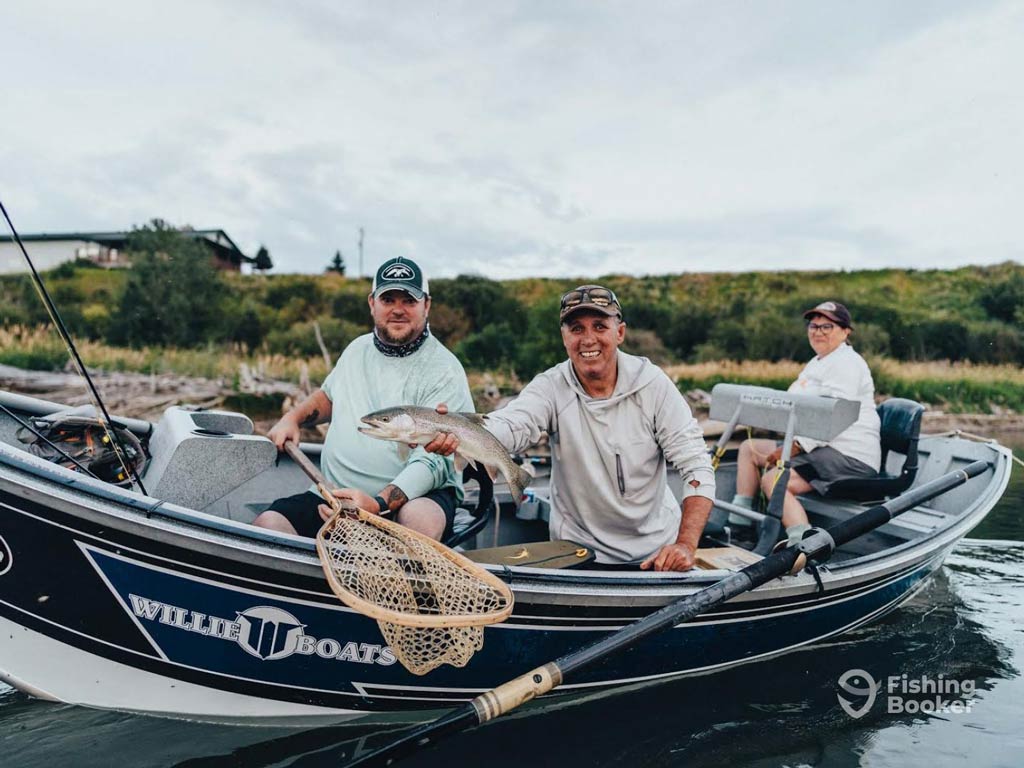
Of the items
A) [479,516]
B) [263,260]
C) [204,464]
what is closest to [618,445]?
[479,516]

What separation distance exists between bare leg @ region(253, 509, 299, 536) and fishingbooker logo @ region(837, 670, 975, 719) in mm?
3601

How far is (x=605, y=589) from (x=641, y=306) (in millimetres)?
30514

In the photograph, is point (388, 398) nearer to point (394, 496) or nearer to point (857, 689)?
point (394, 496)

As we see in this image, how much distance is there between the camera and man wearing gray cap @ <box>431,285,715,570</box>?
3.90 m

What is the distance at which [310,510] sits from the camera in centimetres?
400

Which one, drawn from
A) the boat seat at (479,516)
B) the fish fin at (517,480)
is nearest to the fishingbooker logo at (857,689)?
the boat seat at (479,516)

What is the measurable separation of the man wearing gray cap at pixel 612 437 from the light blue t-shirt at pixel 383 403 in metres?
0.42

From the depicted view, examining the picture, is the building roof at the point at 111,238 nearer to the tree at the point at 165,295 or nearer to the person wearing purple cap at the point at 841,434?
the tree at the point at 165,295

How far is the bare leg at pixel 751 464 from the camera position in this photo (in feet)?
21.1

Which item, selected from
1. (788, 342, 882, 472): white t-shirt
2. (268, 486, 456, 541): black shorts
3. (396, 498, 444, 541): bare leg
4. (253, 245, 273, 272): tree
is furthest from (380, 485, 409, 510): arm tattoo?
(253, 245, 273, 272): tree

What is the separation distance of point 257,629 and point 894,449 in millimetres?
5750

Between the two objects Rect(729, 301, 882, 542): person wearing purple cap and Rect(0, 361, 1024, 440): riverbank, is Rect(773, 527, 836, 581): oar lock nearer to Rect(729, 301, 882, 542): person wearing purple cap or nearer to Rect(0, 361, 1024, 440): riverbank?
Rect(729, 301, 882, 542): person wearing purple cap

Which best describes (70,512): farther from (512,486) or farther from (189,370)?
(189,370)

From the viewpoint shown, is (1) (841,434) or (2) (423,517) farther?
(1) (841,434)
